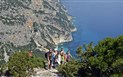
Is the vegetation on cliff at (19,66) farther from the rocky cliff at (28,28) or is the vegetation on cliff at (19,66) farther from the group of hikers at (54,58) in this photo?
the rocky cliff at (28,28)

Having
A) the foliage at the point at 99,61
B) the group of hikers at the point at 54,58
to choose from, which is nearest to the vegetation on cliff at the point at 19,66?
the group of hikers at the point at 54,58

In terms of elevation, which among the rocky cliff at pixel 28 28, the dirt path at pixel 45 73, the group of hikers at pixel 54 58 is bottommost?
the rocky cliff at pixel 28 28

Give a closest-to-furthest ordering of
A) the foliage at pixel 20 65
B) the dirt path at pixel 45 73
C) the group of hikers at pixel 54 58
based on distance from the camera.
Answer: the foliage at pixel 20 65 < the dirt path at pixel 45 73 < the group of hikers at pixel 54 58

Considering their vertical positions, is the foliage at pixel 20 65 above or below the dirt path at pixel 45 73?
above

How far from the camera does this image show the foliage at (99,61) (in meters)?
17.8

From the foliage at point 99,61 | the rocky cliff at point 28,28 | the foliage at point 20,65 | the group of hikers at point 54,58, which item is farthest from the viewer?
the rocky cliff at point 28,28

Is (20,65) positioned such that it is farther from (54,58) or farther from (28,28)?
(28,28)

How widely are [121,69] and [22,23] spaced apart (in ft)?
484

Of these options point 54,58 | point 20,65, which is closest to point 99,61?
point 54,58

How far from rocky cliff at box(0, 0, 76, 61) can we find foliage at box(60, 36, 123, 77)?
10247 centimetres

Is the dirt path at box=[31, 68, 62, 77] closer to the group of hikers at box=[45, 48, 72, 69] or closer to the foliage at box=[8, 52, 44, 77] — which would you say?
the foliage at box=[8, 52, 44, 77]

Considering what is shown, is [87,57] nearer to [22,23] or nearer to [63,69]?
[63,69]

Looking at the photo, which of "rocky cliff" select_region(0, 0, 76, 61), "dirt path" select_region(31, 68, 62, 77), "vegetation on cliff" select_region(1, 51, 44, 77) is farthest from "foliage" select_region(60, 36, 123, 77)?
"rocky cliff" select_region(0, 0, 76, 61)

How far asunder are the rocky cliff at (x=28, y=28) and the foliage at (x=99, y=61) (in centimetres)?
10247
